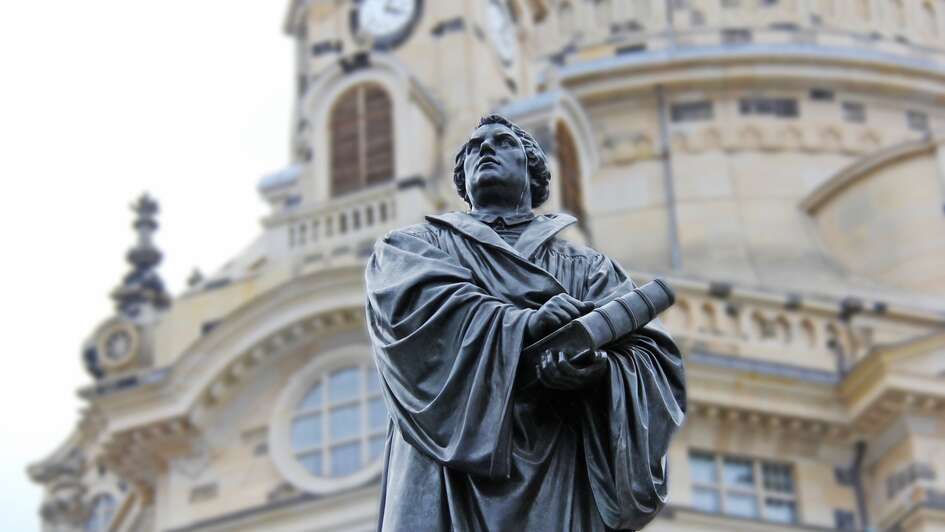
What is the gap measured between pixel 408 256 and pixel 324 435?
23.0 meters

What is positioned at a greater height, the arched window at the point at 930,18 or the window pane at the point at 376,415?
the arched window at the point at 930,18

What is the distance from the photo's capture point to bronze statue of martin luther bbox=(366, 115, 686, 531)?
614 cm

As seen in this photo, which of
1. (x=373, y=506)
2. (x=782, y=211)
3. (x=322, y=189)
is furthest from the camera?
(x=782, y=211)

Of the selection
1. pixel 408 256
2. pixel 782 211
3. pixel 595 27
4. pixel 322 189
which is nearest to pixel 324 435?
pixel 322 189

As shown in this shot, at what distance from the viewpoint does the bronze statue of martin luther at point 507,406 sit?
20.1 feet

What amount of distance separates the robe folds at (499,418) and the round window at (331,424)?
22204 mm

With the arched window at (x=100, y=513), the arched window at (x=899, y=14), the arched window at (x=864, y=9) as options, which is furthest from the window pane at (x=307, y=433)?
the arched window at (x=899, y=14)

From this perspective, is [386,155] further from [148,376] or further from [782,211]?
[782,211]

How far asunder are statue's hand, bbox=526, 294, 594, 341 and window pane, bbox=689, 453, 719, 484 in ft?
77.8

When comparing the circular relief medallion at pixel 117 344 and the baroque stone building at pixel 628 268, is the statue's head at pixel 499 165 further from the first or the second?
the circular relief medallion at pixel 117 344

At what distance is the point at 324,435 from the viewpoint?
29.3 meters

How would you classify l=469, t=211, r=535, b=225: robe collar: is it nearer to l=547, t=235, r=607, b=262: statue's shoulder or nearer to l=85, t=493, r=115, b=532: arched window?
l=547, t=235, r=607, b=262: statue's shoulder

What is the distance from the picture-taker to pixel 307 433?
2953 cm

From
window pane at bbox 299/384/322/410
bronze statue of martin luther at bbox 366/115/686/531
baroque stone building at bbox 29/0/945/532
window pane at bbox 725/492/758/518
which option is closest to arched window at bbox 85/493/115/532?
baroque stone building at bbox 29/0/945/532
